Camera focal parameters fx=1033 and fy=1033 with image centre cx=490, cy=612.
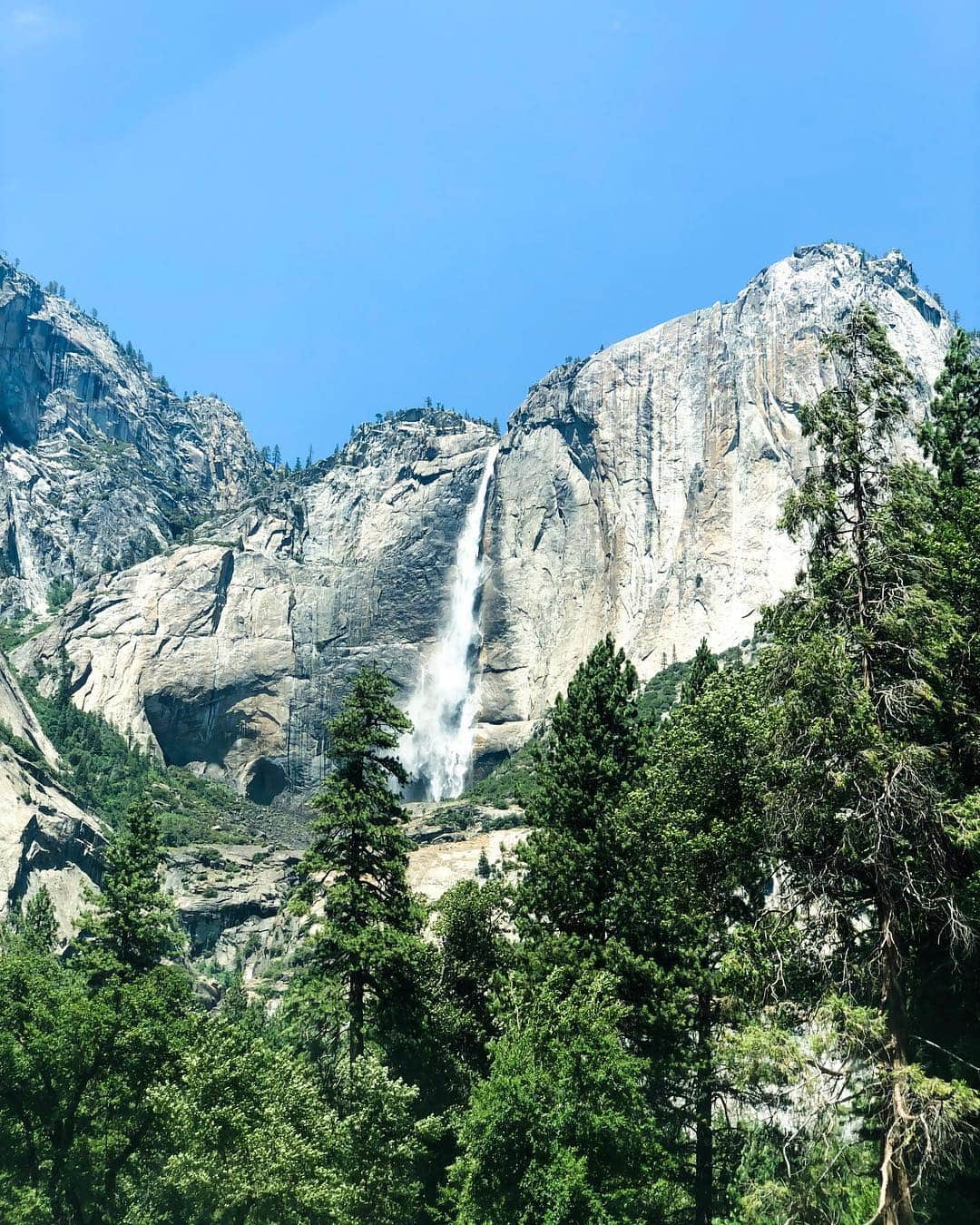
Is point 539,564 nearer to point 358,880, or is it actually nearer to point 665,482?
point 665,482

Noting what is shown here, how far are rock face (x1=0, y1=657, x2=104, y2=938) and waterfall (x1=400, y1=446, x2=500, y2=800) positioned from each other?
5233 centimetres

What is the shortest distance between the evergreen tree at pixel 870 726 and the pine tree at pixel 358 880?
13713 mm

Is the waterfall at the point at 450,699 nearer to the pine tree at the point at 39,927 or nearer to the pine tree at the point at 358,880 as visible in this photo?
the pine tree at the point at 39,927

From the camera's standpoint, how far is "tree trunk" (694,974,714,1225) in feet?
74.7

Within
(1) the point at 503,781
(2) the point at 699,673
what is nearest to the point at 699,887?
(2) the point at 699,673

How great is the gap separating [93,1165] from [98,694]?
12808 centimetres

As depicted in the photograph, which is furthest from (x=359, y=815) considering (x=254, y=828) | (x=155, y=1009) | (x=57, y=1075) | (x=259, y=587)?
(x=259, y=587)

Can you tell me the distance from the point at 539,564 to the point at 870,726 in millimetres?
139963

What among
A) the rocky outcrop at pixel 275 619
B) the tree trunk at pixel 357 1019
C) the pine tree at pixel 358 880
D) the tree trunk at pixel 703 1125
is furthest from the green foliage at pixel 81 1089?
the rocky outcrop at pixel 275 619

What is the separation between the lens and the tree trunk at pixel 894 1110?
542 inches

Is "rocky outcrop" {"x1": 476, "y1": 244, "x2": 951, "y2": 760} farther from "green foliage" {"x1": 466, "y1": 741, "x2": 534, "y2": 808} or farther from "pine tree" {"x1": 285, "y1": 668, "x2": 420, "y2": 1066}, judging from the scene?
"pine tree" {"x1": 285, "y1": 668, "x2": 420, "y2": 1066}

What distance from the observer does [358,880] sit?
2870 centimetres

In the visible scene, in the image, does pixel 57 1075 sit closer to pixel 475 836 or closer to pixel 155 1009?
pixel 155 1009

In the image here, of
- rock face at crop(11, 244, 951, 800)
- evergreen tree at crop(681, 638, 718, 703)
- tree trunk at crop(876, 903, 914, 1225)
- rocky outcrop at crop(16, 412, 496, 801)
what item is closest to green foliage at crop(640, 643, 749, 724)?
rock face at crop(11, 244, 951, 800)
